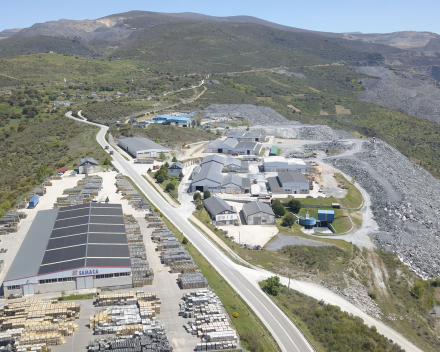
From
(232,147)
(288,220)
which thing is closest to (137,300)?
(288,220)

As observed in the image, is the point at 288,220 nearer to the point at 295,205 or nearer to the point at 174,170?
the point at 295,205

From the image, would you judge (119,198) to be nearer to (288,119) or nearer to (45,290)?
(45,290)

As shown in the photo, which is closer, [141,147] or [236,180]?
[236,180]

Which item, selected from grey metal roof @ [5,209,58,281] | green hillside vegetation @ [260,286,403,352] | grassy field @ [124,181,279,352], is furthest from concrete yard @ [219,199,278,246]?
grey metal roof @ [5,209,58,281]

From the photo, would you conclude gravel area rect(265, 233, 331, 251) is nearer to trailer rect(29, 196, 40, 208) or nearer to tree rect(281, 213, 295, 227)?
tree rect(281, 213, 295, 227)

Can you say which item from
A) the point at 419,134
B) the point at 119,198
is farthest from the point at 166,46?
the point at 119,198

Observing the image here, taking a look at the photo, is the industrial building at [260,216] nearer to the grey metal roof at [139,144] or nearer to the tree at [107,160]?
the tree at [107,160]
